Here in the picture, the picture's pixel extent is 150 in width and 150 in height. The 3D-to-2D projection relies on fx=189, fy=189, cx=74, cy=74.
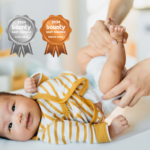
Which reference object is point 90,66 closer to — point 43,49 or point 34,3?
point 43,49

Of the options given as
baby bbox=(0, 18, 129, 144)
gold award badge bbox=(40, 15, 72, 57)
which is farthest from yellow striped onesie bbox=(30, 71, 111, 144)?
gold award badge bbox=(40, 15, 72, 57)

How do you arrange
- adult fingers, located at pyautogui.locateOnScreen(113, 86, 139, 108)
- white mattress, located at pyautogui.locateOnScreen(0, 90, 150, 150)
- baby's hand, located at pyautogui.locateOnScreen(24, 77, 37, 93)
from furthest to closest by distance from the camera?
baby's hand, located at pyautogui.locateOnScreen(24, 77, 37, 93), adult fingers, located at pyautogui.locateOnScreen(113, 86, 139, 108), white mattress, located at pyautogui.locateOnScreen(0, 90, 150, 150)

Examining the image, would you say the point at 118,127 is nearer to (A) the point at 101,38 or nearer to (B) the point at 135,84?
(B) the point at 135,84

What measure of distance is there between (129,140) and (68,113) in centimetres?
21

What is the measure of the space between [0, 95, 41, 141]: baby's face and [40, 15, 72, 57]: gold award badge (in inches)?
7.8

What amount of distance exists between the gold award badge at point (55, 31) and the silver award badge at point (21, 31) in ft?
0.12

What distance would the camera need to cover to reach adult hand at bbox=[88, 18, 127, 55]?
0.54m

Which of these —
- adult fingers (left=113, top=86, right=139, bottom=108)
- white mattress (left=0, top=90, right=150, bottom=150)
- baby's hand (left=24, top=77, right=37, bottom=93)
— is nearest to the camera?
white mattress (left=0, top=90, right=150, bottom=150)

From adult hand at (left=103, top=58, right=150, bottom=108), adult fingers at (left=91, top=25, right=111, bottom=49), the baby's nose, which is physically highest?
adult fingers at (left=91, top=25, right=111, bottom=49)

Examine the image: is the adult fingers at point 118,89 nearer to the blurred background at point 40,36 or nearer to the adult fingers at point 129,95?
the adult fingers at point 129,95

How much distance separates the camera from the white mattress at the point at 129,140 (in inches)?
16.8

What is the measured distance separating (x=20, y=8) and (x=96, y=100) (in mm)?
445

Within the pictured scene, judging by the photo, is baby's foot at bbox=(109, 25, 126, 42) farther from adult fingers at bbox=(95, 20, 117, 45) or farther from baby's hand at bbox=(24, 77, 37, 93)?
baby's hand at bbox=(24, 77, 37, 93)

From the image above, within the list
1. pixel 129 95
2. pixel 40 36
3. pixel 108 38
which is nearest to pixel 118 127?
pixel 129 95
